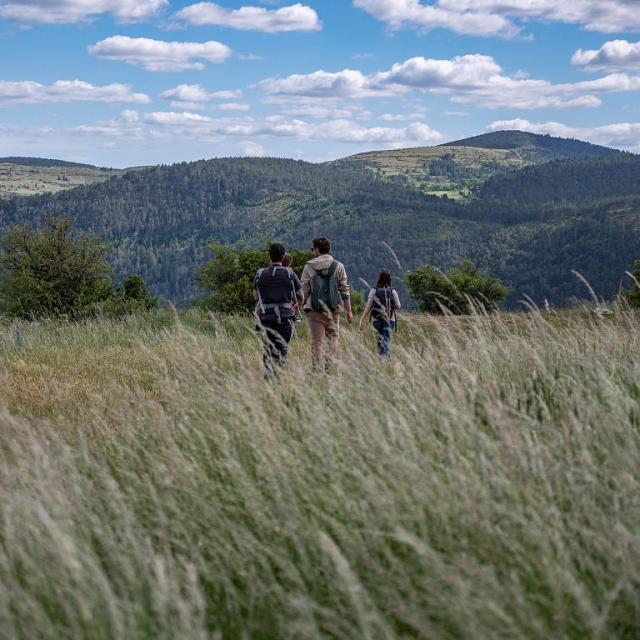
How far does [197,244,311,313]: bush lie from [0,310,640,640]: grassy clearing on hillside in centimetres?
2816

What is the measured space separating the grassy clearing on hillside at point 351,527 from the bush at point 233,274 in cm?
2816

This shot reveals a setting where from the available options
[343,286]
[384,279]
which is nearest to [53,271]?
[384,279]

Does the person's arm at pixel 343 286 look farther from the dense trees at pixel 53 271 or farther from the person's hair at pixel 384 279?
the dense trees at pixel 53 271

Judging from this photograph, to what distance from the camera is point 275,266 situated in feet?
30.1

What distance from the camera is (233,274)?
4169cm

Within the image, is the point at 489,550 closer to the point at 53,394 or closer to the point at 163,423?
the point at 163,423

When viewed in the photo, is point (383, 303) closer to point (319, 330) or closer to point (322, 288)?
point (319, 330)

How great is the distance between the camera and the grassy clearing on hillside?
2.39 m

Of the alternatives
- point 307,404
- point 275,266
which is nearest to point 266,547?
point 307,404

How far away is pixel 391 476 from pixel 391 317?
8553 mm

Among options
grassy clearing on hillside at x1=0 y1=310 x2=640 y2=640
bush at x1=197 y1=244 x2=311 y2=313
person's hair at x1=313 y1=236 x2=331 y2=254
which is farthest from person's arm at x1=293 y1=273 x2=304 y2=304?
bush at x1=197 y1=244 x2=311 y2=313

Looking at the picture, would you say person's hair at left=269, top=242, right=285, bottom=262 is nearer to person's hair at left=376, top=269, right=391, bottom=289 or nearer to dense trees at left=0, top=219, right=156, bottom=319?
person's hair at left=376, top=269, right=391, bottom=289

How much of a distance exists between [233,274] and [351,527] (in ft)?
128

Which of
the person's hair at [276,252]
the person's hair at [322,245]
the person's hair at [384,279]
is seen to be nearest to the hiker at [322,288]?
the person's hair at [322,245]
